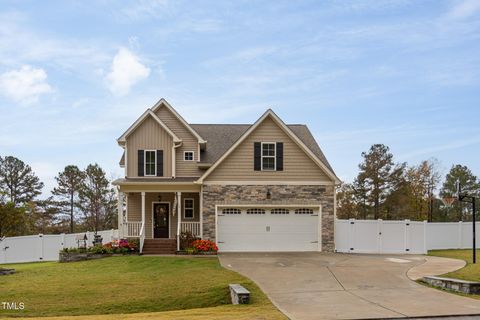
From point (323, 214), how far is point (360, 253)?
260 centimetres

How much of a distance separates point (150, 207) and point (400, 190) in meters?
28.8

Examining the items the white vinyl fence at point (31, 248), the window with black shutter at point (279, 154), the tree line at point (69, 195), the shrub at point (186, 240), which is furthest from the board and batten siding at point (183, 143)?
the tree line at point (69, 195)

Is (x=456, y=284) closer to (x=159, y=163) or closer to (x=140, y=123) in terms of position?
(x=159, y=163)

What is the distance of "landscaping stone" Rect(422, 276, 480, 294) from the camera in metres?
13.7

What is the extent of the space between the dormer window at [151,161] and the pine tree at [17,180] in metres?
27.9

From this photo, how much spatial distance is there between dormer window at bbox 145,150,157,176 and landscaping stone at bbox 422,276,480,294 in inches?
585

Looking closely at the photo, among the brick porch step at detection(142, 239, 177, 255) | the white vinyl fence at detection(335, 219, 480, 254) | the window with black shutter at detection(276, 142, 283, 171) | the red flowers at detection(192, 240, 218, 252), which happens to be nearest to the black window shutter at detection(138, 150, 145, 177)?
the brick porch step at detection(142, 239, 177, 255)

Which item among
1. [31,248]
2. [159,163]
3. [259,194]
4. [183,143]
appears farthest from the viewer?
[31,248]

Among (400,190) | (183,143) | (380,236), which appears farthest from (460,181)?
(183,143)

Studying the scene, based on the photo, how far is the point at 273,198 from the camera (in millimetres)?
24109

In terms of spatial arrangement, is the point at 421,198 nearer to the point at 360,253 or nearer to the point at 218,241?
the point at 360,253

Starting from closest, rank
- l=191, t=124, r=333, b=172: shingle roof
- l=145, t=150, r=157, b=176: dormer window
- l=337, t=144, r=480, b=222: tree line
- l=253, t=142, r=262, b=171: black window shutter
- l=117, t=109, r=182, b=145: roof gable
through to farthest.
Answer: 1. l=253, t=142, r=262, b=171: black window shutter
2. l=117, t=109, r=182, b=145: roof gable
3. l=145, t=150, r=157, b=176: dormer window
4. l=191, t=124, r=333, b=172: shingle roof
5. l=337, t=144, r=480, b=222: tree line

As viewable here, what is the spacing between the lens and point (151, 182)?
23969 mm

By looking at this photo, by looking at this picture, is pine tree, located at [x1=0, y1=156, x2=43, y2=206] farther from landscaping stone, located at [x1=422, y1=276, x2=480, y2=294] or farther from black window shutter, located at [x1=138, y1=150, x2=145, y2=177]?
landscaping stone, located at [x1=422, y1=276, x2=480, y2=294]
